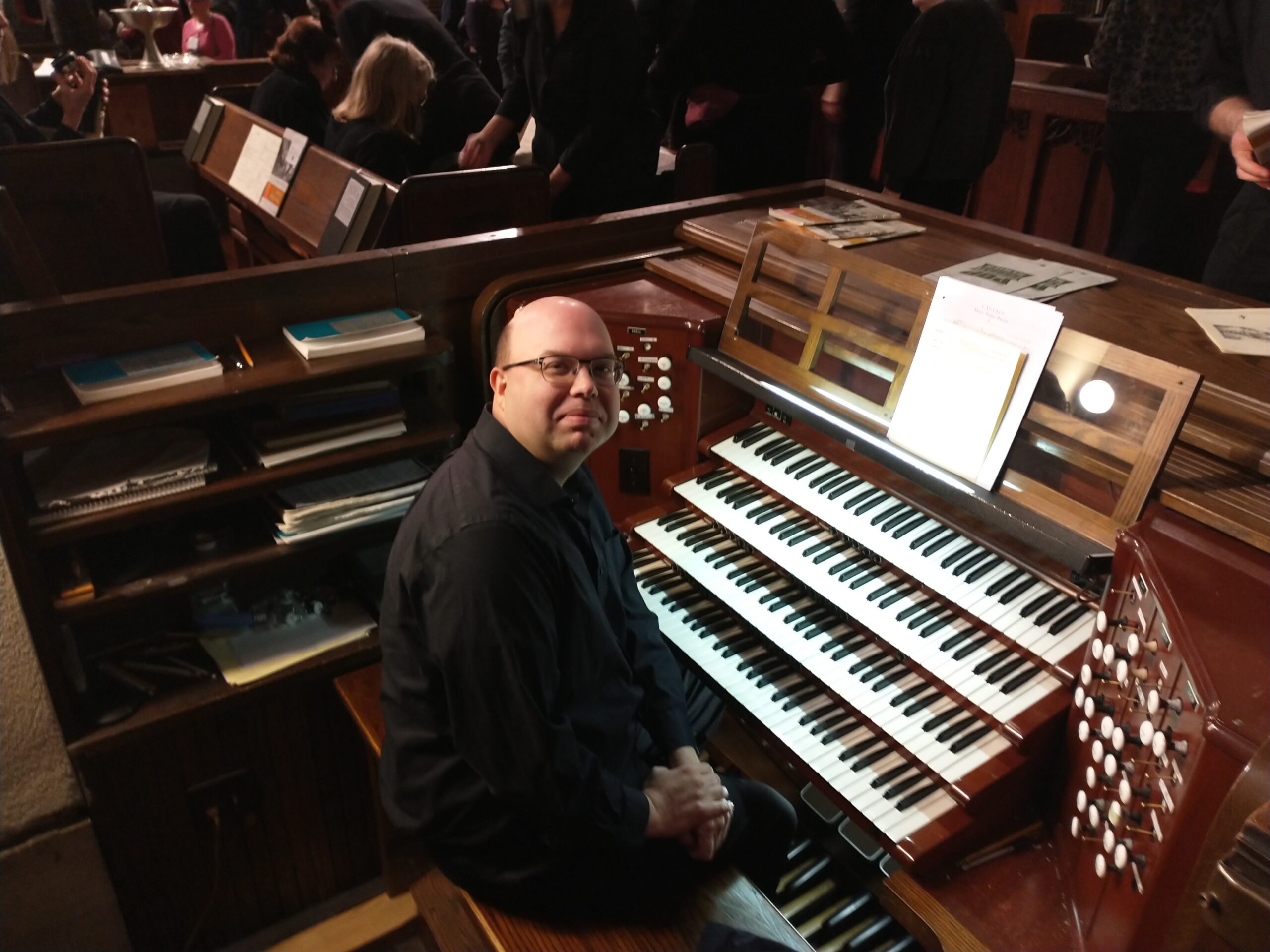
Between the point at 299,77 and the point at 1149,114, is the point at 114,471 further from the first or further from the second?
the point at 1149,114

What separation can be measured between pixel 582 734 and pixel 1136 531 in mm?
936

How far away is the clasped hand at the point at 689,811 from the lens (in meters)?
1.56

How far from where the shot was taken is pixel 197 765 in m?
2.11

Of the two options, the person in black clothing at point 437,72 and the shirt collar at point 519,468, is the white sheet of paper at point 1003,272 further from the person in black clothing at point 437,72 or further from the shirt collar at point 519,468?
Answer: the person in black clothing at point 437,72

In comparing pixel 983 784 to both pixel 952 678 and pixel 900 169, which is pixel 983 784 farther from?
pixel 900 169

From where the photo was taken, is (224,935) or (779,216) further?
(779,216)

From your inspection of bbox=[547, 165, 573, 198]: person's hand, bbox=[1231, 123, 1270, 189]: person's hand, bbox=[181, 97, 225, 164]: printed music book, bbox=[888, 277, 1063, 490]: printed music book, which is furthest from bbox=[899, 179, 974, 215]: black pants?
bbox=[181, 97, 225, 164]: printed music book

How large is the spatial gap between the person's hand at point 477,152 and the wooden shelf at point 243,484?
1.85 metres

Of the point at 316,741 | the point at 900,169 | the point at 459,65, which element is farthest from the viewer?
the point at 459,65

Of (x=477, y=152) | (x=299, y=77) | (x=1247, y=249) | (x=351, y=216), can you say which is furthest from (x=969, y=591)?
(x=299, y=77)

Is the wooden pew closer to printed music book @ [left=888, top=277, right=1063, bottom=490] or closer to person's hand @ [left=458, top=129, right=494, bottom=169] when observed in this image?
person's hand @ [left=458, top=129, right=494, bottom=169]

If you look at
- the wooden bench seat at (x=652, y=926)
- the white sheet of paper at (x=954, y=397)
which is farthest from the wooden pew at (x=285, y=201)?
the wooden bench seat at (x=652, y=926)

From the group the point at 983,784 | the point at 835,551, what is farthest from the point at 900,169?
the point at 983,784

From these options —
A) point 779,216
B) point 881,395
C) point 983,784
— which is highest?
point 779,216
